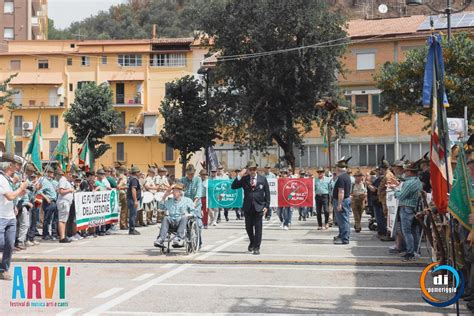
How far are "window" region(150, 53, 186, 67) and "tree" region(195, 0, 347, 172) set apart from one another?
3129 cm

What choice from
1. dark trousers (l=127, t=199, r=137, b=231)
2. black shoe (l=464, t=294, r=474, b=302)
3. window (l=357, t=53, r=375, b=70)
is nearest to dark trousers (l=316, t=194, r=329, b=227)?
dark trousers (l=127, t=199, r=137, b=231)

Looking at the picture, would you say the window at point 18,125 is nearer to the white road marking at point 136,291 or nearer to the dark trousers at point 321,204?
the dark trousers at point 321,204

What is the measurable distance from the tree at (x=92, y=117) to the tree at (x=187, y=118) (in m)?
13.9

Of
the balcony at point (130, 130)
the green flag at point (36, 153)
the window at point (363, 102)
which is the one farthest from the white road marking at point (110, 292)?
the balcony at point (130, 130)

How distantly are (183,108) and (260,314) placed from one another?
36.3m

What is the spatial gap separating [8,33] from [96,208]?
78.7 m

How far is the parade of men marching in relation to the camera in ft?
28.9

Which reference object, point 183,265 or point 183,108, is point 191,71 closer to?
point 183,108

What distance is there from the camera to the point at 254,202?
14.8 metres

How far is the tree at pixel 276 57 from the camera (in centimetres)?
4266

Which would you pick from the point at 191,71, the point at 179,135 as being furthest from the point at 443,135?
the point at 191,71

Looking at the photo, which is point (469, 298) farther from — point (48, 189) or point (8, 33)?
point (8, 33)

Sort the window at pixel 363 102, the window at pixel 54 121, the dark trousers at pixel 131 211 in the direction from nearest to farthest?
the dark trousers at pixel 131 211, the window at pixel 363 102, the window at pixel 54 121

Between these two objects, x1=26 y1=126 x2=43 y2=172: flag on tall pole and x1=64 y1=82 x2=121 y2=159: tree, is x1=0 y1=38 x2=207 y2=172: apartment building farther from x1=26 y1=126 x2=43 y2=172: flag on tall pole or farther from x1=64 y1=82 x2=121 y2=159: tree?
x1=26 y1=126 x2=43 y2=172: flag on tall pole
